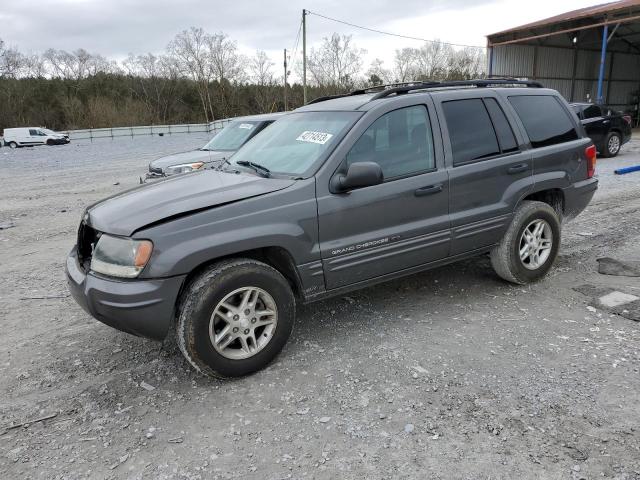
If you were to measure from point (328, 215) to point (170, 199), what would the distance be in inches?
42.6

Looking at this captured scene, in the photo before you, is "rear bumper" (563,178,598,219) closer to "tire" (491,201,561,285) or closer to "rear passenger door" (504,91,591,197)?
"rear passenger door" (504,91,591,197)

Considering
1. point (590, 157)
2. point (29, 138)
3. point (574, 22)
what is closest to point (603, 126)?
point (590, 157)

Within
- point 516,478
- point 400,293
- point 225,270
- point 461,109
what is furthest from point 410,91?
point 516,478

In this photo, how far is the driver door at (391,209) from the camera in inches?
140

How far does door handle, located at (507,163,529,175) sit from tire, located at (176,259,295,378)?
2.33 m

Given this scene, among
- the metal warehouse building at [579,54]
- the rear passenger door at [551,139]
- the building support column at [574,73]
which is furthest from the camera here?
the building support column at [574,73]

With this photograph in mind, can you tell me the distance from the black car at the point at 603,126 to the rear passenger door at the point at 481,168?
34.9 ft

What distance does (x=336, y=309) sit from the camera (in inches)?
173

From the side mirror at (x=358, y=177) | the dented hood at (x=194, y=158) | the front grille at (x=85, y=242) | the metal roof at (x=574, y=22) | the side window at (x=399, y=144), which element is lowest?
the front grille at (x=85, y=242)

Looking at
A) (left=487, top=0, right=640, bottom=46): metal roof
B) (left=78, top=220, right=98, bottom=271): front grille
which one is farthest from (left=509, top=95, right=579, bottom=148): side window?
(left=487, top=0, right=640, bottom=46): metal roof

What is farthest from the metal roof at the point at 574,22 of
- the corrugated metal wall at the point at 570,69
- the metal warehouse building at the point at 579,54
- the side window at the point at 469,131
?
the side window at the point at 469,131

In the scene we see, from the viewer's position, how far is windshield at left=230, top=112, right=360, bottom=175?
12.1 ft

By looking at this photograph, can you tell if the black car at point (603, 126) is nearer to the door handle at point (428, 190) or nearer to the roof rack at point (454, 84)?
the roof rack at point (454, 84)

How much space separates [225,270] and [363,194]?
1.16m
